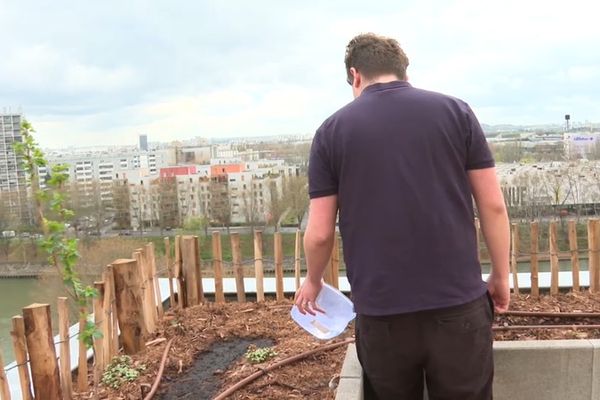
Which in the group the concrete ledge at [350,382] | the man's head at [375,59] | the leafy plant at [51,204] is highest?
the man's head at [375,59]

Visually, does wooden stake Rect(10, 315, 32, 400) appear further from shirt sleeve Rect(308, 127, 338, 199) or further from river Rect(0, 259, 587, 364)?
river Rect(0, 259, 587, 364)

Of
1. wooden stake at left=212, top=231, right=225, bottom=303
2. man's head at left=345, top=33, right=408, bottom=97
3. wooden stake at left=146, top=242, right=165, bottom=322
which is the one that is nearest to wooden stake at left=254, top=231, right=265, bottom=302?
wooden stake at left=212, top=231, right=225, bottom=303

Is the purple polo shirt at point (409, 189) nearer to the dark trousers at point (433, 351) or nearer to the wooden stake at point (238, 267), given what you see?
the dark trousers at point (433, 351)

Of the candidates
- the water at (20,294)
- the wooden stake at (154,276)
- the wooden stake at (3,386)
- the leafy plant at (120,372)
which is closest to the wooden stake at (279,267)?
the wooden stake at (154,276)

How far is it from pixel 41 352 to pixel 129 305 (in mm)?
777

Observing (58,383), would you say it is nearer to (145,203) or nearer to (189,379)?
(189,379)

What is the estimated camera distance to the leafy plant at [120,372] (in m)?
3.04

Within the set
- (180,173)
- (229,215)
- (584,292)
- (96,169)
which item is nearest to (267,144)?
(180,173)

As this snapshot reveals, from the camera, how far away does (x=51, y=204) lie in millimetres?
2285

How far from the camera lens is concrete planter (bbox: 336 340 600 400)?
2.26 m

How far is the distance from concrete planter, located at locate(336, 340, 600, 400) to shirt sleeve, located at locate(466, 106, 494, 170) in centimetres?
110

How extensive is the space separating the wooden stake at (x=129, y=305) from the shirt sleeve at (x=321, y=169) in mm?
2213

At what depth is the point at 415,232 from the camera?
143 cm

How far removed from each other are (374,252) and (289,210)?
37044 mm
